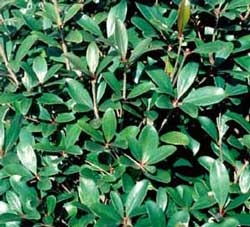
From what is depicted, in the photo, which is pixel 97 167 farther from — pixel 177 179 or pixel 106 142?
pixel 177 179

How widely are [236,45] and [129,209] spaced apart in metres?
0.65

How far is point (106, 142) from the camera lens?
1.75 meters

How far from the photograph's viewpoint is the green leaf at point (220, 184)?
63.9 inches

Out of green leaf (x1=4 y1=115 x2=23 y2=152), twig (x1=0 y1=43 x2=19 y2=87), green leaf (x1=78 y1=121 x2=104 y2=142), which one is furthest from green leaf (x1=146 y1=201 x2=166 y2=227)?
twig (x1=0 y1=43 x2=19 y2=87)

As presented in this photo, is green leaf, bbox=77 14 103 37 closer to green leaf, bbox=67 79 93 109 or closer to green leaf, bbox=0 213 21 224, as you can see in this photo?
green leaf, bbox=67 79 93 109

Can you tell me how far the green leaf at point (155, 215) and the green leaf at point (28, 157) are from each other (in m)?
0.41

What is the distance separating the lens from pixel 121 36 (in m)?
1.77

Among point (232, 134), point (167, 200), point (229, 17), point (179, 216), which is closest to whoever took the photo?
point (179, 216)

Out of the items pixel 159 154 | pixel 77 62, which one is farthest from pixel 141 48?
pixel 159 154

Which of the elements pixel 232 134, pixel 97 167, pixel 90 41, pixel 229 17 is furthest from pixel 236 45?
pixel 97 167

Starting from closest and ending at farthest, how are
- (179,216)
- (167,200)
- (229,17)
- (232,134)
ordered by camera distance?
(179,216), (167,200), (229,17), (232,134)

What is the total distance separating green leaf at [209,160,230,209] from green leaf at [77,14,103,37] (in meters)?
0.57

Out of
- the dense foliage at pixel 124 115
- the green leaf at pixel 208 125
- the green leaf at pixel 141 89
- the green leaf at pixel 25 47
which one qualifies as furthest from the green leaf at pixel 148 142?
the green leaf at pixel 25 47

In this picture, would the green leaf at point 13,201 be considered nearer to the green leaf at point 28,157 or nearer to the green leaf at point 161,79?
the green leaf at point 28,157
